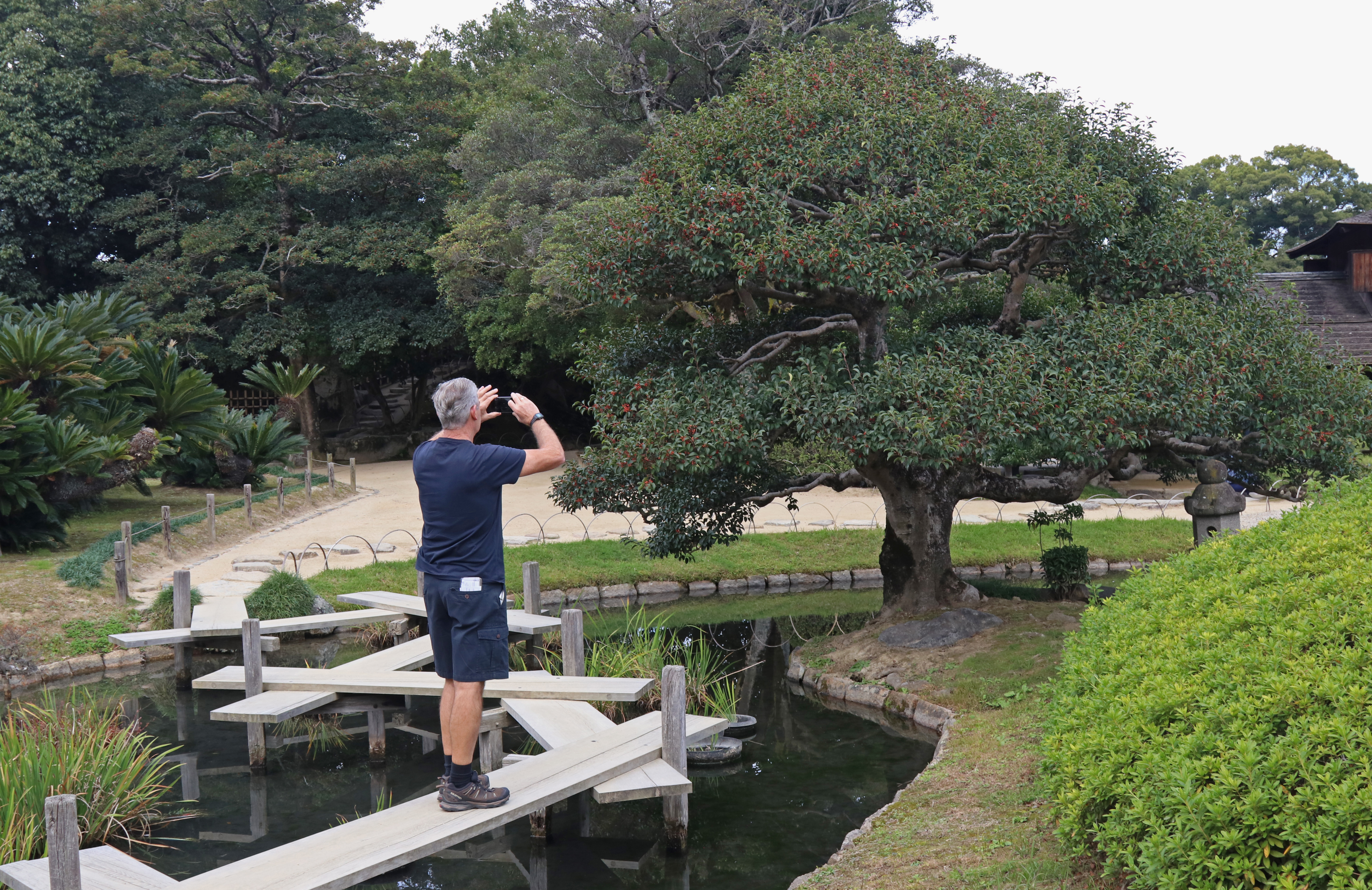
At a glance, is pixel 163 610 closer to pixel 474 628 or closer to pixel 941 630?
pixel 474 628

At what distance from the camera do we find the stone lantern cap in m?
9.73

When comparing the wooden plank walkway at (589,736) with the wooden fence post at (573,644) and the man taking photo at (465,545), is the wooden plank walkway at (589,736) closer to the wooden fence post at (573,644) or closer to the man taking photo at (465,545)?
the wooden fence post at (573,644)

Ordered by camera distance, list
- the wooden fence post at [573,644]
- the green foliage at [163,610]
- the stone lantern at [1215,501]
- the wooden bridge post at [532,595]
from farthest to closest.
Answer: the green foliage at [163,610] < the wooden bridge post at [532,595] < the stone lantern at [1215,501] < the wooden fence post at [573,644]

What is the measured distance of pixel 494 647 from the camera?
5156 millimetres

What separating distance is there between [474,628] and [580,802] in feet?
9.03

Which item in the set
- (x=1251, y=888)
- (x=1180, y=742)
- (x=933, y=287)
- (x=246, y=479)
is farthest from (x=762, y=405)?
(x=246, y=479)

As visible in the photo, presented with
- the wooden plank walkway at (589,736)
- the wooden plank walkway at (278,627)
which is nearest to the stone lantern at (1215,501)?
the wooden plank walkway at (589,736)

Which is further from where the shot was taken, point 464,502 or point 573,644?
point 573,644

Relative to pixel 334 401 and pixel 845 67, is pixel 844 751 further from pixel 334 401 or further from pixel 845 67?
pixel 334 401

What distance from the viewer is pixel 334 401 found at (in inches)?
1282

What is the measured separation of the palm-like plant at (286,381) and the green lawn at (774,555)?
1166 cm

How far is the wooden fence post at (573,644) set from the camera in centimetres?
819

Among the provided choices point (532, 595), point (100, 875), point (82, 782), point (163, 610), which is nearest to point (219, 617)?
point (163, 610)

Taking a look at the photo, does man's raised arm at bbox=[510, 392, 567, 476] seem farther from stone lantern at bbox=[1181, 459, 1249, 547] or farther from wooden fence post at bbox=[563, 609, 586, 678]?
stone lantern at bbox=[1181, 459, 1249, 547]
